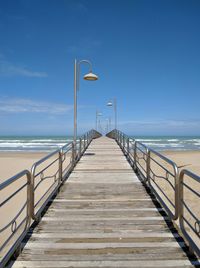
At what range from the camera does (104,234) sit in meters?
4.12

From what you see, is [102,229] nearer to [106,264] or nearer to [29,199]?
[106,264]

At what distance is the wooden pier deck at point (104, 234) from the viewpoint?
3379 millimetres

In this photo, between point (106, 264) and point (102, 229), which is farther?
point (102, 229)

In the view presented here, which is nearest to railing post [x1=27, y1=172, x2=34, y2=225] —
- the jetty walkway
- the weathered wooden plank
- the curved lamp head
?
the jetty walkway

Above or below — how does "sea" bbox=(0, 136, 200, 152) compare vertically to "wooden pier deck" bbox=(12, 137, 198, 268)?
above

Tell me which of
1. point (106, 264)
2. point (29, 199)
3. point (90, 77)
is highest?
point (90, 77)

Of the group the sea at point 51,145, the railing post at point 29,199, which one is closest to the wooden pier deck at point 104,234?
the railing post at point 29,199

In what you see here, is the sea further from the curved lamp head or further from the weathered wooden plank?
the weathered wooden plank

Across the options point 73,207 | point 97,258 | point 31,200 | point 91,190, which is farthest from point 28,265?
point 91,190

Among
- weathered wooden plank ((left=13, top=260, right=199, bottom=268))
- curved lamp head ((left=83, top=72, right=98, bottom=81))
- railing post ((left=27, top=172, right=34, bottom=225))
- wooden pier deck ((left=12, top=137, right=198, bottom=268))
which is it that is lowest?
weathered wooden plank ((left=13, top=260, right=199, bottom=268))

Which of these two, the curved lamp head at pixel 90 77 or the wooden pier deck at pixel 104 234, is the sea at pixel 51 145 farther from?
the wooden pier deck at pixel 104 234

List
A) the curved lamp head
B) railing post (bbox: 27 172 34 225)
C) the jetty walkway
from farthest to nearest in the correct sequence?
the curved lamp head, railing post (bbox: 27 172 34 225), the jetty walkway

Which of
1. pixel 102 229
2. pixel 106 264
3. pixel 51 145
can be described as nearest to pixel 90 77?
pixel 102 229

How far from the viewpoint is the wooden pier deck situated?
3379mm
